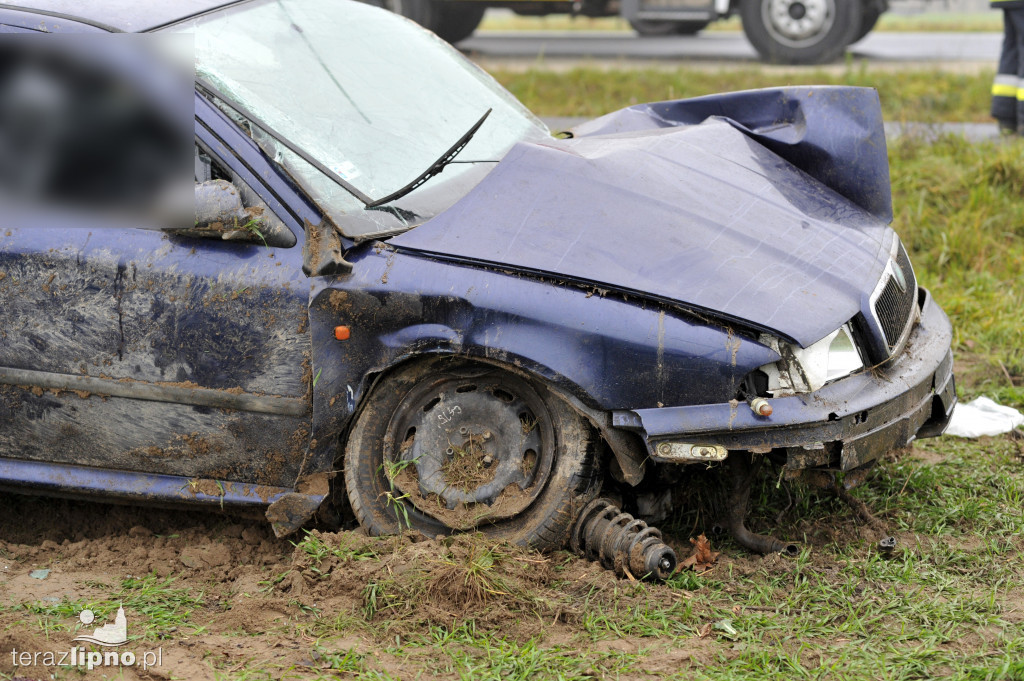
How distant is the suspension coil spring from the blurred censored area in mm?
1456

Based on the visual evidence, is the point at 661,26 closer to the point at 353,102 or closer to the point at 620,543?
the point at 353,102

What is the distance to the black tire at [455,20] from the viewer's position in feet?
36.6

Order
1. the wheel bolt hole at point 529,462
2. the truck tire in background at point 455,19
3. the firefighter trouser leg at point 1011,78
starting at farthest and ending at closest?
the truck tire in background at point 455,19, the firefighter trouser leg at point 1011,78, the wheel bolt hole at point 529,462

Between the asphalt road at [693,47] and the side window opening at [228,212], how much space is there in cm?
798

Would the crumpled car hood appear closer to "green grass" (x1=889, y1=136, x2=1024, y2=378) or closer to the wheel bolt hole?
the wheel bolt hole

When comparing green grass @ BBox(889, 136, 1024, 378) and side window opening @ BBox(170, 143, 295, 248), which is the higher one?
side window opening @ BBox(170, 143, 295, 248)

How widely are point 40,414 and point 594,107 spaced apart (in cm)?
560

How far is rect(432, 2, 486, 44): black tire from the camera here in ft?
36.6

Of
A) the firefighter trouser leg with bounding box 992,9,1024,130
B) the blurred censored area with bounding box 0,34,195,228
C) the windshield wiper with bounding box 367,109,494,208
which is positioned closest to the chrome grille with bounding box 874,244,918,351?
the windshield wiper with bounding box 367,109,494,208

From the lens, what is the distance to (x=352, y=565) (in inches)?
118

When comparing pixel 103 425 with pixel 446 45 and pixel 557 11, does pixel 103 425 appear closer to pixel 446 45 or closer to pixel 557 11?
pixel 446 45

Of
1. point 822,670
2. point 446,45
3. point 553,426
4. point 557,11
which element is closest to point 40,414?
point 553,426

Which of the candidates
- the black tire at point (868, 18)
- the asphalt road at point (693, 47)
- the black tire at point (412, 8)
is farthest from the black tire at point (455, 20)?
the black tire at point (868, 18)

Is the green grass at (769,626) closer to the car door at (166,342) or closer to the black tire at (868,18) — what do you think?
the car door at (166,342)
